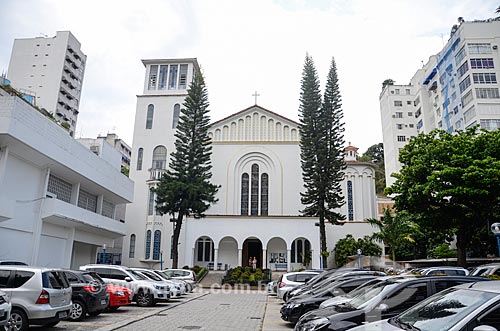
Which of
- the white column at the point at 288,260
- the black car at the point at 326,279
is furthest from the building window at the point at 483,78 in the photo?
the black car at the point at 326,279

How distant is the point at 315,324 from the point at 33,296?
210 inches

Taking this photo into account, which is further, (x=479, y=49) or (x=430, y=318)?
(x=479, y=49)

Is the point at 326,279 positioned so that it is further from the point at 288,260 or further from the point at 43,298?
the point at 288,260

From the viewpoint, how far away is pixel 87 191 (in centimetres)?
2689

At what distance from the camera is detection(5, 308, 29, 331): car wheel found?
7.34 metres

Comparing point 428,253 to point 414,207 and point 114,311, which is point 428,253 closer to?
point 414,207

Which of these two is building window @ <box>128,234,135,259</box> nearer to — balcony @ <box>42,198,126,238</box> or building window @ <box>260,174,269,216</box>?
balcony @ <box>42,198,126,238</box>

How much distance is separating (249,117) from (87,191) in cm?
1541

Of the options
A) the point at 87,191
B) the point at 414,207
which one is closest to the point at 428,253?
the point at 414,207

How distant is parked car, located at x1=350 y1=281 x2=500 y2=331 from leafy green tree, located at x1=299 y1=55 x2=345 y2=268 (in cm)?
2381

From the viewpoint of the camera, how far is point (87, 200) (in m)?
27.1

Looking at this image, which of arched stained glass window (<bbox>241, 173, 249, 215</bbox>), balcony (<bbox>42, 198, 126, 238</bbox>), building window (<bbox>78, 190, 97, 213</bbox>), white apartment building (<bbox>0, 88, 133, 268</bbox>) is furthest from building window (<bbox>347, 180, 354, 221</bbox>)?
building window (<bbox>78, 190, 97, 213</bbox>)

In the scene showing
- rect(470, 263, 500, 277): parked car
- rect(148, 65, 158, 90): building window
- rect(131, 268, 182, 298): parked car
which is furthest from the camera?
rect(148, 65, 158, 90): building window

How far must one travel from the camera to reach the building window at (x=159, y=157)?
3588 centimetres
